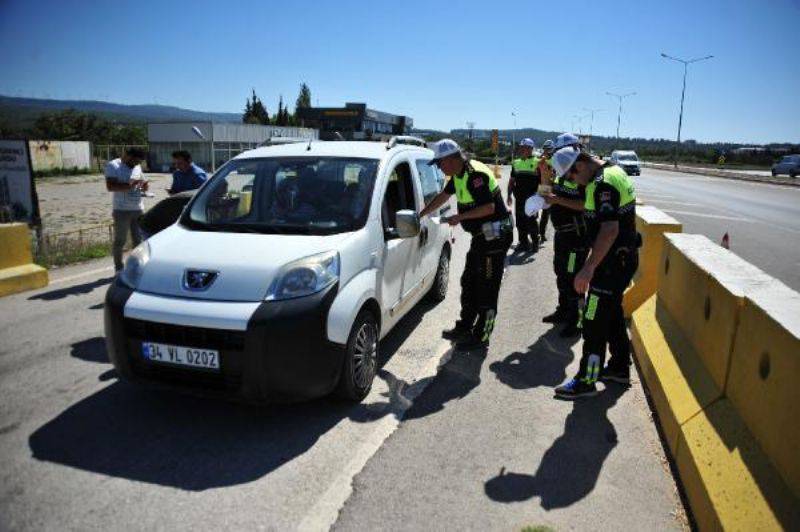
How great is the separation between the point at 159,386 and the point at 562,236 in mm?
4416

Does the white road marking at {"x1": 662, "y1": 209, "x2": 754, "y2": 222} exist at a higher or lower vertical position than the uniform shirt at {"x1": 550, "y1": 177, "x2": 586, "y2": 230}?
lower

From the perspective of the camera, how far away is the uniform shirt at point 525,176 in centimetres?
969

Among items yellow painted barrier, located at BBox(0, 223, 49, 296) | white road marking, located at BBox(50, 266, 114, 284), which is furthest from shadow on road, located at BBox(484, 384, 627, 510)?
white road marking, located at BBox(50, 266, 114, 284)

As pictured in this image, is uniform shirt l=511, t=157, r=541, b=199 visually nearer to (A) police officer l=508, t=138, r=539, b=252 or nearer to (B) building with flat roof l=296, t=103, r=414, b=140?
(A) police officer l=508, t=138, r=539, b=252

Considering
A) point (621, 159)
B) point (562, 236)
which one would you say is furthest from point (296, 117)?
point (562, 236)

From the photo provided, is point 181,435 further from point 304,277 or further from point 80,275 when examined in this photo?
point 80,275

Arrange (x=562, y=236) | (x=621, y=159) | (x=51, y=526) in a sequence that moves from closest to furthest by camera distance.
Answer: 1. (x=51, y=526)
2. (x=562, y=236)
3. (x=621, y=159)

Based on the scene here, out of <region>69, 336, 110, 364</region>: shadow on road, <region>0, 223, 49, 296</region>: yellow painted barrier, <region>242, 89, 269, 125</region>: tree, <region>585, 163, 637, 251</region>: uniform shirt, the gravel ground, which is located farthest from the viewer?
<region>242, 89, 269, 125</region>: tree

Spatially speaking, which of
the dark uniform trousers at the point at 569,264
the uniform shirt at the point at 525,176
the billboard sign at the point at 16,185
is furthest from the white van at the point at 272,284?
the billboard sign at the point at 16,185

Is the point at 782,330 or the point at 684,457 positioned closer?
the point at 782,330

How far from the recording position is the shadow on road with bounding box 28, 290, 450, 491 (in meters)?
3.20

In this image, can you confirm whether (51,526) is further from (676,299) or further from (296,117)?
(296,117)

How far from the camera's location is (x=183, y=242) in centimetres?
388

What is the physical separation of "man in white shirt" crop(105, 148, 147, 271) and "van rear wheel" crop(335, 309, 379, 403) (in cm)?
480
